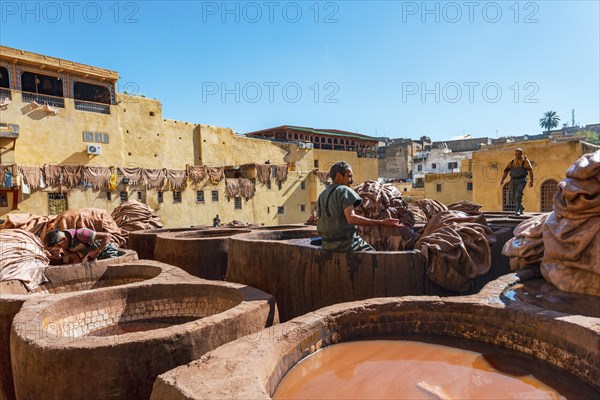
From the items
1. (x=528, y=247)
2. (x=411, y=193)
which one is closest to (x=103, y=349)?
(x=528, y=247)

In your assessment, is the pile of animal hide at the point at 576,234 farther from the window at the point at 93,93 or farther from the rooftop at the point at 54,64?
the window at the point at 93,93

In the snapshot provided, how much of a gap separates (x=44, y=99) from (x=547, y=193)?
28.3m

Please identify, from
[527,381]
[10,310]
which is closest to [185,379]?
[527,381]

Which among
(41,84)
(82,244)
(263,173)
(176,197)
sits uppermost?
(41,84)

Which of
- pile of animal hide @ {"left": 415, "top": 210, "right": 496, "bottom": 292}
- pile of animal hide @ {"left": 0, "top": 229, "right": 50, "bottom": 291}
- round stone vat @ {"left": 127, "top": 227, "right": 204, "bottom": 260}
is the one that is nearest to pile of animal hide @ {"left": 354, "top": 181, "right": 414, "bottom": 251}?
pile of animal hide @ {"left": 415, "top": 210, "right": 496, "bottom": 292}

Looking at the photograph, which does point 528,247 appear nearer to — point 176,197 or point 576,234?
point 576,234

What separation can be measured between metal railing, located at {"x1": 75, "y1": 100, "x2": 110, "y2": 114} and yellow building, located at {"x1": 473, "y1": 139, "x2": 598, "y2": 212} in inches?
931

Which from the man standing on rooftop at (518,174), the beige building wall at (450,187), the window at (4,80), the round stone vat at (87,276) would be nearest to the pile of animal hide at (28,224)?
the round stone vat at (87,276)

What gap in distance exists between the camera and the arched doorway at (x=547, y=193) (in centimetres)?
1688

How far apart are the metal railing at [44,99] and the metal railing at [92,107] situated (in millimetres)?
917

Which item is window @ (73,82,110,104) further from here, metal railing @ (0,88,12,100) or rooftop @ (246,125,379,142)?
rooftop @ (246,125,379,142)

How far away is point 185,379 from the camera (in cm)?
187

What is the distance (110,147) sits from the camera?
23484mm

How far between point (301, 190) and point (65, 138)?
17.0m
